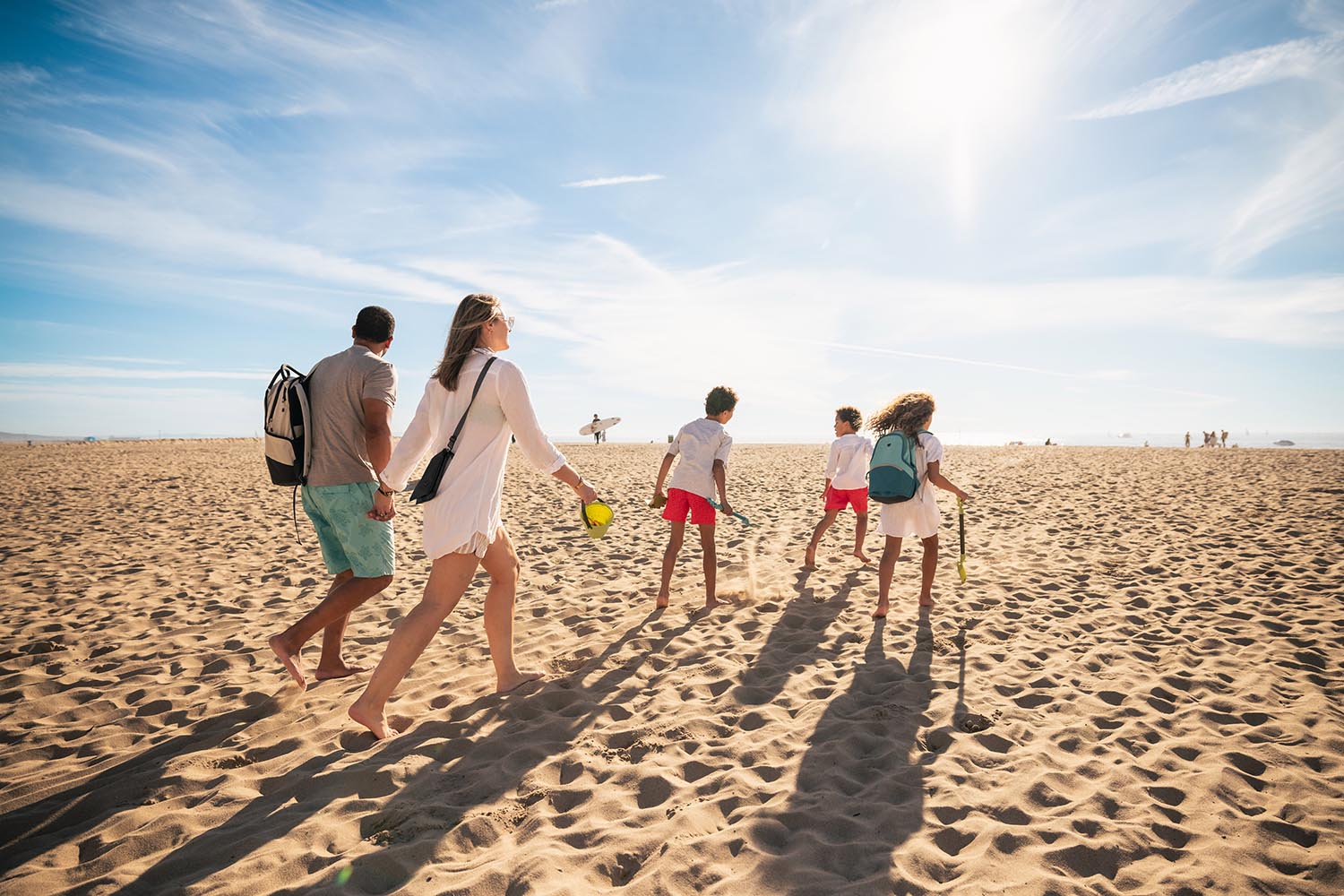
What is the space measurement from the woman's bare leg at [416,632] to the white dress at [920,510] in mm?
3685

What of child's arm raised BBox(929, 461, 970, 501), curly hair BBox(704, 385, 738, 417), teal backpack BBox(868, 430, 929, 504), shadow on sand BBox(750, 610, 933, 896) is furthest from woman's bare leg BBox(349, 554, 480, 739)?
child's arm raised BBox(929, 461, 970, 501)

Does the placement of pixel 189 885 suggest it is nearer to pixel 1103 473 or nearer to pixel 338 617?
pixel 338 617

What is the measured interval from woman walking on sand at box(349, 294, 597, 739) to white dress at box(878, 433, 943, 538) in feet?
11.6

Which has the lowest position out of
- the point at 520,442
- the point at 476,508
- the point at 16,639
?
the point at 16,639

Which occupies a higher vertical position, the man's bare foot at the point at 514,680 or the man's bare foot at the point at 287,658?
the man's bare foot at the point at 287,658

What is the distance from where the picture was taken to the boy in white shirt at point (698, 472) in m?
5.54

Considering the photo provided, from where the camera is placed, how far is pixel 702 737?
3.35 meters

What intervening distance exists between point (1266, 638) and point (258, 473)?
21.9 m

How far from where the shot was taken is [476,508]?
3.09 metres

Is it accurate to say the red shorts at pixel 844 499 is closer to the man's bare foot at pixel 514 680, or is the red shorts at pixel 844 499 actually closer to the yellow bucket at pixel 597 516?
the man's bare foot at pixel 514 680

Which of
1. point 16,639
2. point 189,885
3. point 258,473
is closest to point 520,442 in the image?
point 189,885

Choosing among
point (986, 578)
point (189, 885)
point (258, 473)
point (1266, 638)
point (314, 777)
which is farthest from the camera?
point (258, 473)

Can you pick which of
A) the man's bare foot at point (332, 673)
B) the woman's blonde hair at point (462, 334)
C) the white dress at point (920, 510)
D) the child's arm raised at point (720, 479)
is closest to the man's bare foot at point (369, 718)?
the man's bare foot at point (332, 673)

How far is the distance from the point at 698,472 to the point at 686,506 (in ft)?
1.19
